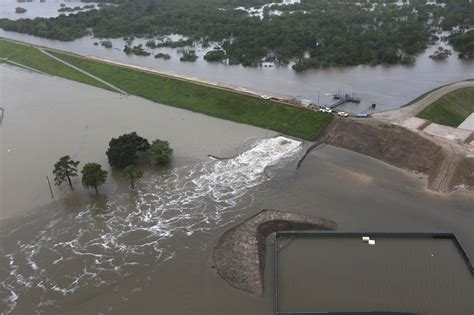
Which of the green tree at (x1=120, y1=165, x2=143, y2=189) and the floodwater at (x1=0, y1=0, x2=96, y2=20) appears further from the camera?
the floodwater at (x1=0, y1=0, x2=96, y2=20)

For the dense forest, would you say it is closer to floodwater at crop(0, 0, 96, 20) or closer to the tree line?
floodwater at crop(0, 0, 96, 20)

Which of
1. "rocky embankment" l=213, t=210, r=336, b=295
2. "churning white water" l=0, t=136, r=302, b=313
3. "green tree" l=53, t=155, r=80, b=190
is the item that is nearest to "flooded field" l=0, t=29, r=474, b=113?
"churning white water" l=0, t=136, r=302, b=313

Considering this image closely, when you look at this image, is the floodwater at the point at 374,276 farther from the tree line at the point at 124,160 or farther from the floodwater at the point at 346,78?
the floodwater at the point at 346,78

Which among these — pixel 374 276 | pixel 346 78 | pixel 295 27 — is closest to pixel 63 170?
pixel 374 276

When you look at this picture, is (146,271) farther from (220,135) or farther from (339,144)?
(339,144)

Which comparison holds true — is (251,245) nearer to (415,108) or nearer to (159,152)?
(159,152)

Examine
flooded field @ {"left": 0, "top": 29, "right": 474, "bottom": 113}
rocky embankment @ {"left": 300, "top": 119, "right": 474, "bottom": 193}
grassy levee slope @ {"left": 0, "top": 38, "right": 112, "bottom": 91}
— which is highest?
grassy levee slope @ {"left": 0, "top": 38, "right": 112, "bottom": 91}
